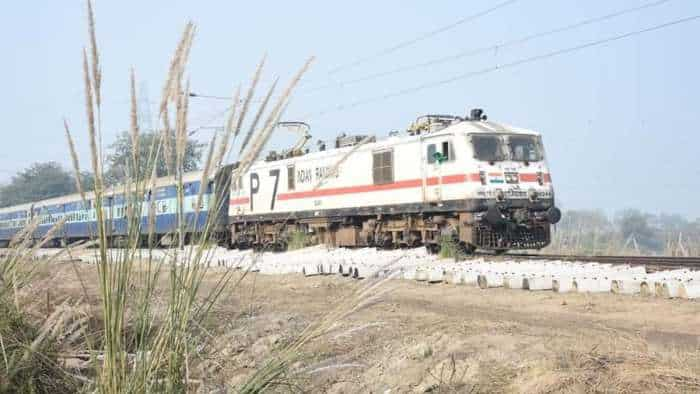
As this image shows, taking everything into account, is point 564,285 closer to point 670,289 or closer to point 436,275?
point 670,289

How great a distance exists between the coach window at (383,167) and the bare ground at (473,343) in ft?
23.5

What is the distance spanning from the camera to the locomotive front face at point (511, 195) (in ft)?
41.7

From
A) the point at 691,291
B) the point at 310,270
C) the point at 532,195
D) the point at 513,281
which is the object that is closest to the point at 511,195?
the point at 532,195

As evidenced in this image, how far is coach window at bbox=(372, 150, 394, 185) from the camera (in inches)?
569

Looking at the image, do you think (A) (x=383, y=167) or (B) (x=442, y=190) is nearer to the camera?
(B) (x=442, y=190)

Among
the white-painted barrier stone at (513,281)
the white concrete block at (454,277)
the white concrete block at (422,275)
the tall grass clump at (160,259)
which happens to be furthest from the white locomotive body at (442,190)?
the tall grass clump at (160,259)

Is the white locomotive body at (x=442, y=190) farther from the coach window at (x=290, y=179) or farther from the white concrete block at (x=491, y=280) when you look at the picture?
the white concrete block at (x=491, y=280)

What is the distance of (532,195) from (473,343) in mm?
9419

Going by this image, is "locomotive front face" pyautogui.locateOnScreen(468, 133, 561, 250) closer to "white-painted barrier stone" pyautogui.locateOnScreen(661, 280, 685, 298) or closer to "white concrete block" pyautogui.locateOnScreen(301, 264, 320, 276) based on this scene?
"white concrete block" pyautogui.locateOnScreen(301, 264, 320, 276)

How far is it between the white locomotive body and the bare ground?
5469 millimetres

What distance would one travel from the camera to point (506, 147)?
44.5 feet

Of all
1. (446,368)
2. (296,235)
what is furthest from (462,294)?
(296,235)

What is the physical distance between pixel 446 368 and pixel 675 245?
45.3 feet

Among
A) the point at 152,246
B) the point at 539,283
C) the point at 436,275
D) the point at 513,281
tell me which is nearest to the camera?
the point at 152,246
